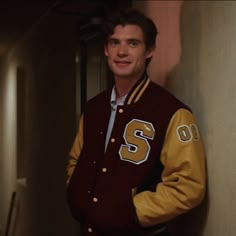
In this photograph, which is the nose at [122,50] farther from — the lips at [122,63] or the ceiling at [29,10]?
the ceiling at [29,10]

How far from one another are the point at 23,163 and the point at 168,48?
1.87 metres

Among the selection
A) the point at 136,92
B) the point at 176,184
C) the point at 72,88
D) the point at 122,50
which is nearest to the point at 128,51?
the point at 122,50

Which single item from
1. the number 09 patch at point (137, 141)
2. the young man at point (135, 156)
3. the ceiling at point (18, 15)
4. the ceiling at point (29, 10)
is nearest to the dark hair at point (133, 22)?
the young man at point (135, 156)

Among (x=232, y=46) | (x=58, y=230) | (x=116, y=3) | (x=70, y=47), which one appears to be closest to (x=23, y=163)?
(x=58, y=230)

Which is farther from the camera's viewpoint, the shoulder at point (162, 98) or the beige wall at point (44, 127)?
Answer: the beige wall at point (44, 127)

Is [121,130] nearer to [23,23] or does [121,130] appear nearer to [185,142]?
[185,142]

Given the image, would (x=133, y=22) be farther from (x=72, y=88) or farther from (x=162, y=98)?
(x=72, y=88)

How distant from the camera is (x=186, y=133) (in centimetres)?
111

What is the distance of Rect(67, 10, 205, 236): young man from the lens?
1.08 meters

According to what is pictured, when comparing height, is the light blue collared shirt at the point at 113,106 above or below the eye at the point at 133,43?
below

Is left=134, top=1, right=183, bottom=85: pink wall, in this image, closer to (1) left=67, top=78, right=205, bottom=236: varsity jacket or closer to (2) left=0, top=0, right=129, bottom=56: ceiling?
(2) left=0, top=0, right=129, bottom=56: ceiling

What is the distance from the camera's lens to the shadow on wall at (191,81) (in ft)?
4.19

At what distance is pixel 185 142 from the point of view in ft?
3.58

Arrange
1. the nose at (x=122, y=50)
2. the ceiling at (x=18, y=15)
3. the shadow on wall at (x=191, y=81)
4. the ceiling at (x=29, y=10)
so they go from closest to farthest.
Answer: the nose at (x=122, y=50) → the shadow on wall at (x=191, y=81) → the ceiling at (x=29, y=10) → the ceiling at (x=18, y=15)
